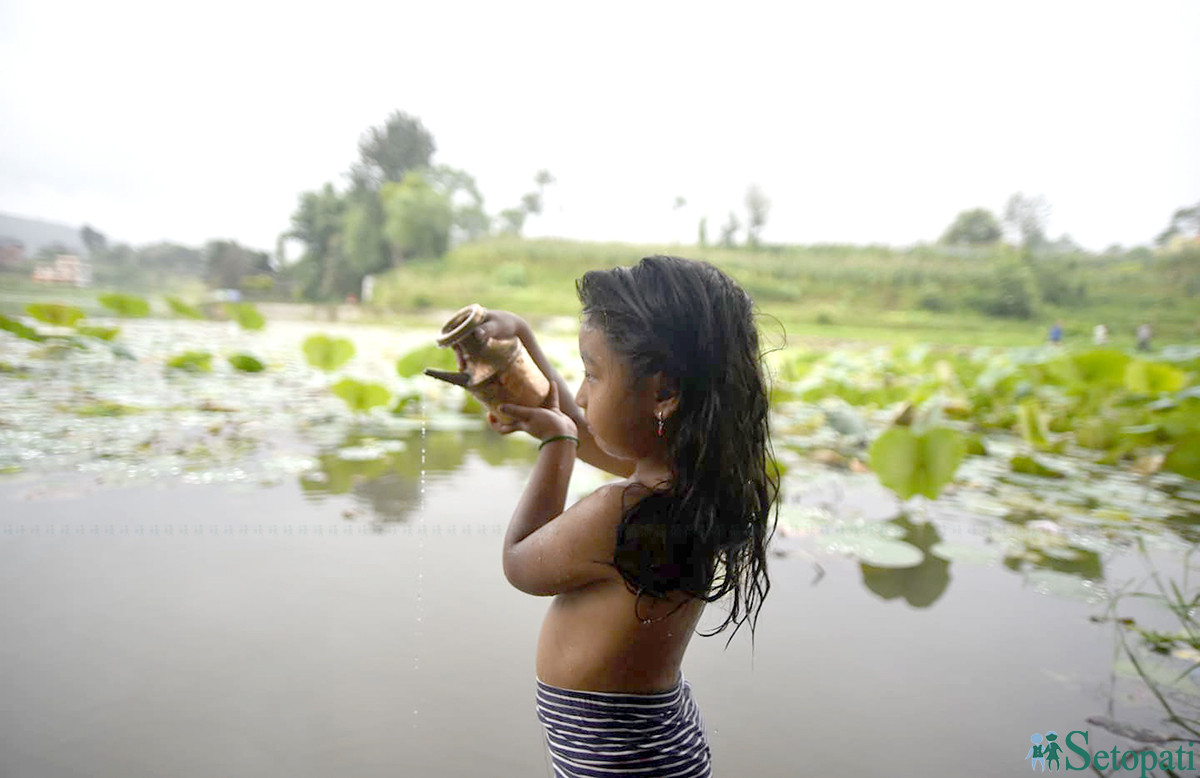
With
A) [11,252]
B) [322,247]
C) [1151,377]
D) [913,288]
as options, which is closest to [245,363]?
[11,252]

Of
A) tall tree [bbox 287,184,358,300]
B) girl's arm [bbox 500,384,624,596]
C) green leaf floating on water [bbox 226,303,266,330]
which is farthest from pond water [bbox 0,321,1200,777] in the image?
tall tree [bbox 287,184,358,300]

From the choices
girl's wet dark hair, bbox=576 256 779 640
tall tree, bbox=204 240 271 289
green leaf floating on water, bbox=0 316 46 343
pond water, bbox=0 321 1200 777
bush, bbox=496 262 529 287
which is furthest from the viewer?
bush, bbox=496 262 529 287

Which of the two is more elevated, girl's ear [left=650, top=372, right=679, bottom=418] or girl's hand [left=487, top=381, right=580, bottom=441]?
girl's ear [left=650, top=372, right=679, bottom=418]

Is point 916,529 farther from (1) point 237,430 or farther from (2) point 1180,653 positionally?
(1) point 237,430

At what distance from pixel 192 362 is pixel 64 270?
145 centimetres

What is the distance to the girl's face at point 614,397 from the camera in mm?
525

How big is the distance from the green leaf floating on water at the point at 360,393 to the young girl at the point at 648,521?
1.45 metres

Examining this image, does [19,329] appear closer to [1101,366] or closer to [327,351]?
[327,351]

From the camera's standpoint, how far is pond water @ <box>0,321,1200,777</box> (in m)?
0.76

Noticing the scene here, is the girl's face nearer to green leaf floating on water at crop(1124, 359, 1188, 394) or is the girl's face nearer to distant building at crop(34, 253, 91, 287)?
green leaf floating on water at crop(1124, 359, 1188, 394)

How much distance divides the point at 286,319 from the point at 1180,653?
539 centimetres

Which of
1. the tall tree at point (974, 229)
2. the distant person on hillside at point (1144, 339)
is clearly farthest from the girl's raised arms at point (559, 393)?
the tall tree at point (974, 229)

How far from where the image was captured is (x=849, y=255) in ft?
36.9

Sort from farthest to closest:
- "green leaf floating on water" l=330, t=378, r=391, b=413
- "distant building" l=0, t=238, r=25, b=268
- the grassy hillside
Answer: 1. the grassy hillside
2. "distant building" l=0, t=238, r=25, b=268
3. "green leaf floating on water" l=330, t=378, r=391, b=413
